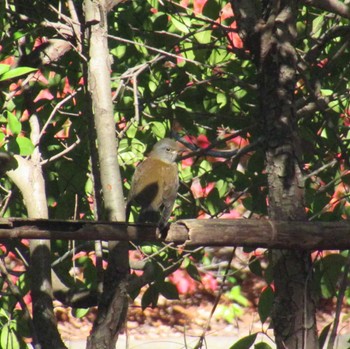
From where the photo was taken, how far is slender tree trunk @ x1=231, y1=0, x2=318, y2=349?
134 inches

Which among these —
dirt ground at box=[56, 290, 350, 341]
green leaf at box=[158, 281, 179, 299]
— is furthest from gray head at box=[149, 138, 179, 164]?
dirt ground at box=[56, 290, 350, 341]

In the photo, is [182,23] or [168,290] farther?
[168,290]

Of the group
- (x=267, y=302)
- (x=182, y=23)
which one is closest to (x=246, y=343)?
(x=267, y=302)

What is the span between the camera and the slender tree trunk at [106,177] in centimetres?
329

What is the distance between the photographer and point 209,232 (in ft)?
9.81

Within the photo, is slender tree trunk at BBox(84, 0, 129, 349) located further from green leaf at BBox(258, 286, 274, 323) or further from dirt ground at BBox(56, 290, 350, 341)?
dirt ground at BBox(56, 290, 350, 341)

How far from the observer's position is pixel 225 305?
360 inches

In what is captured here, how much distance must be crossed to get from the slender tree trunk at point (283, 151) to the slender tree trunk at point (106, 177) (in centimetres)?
63

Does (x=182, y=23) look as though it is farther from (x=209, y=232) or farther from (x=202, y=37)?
(x=209, y=232)

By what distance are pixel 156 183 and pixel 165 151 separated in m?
0.25

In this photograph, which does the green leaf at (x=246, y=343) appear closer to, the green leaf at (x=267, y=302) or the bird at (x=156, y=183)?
the green leaf at (x=267, y=302)

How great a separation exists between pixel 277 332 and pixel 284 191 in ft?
1.91

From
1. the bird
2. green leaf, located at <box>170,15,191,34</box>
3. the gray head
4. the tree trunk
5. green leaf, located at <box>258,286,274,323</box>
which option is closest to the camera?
the tree trunk

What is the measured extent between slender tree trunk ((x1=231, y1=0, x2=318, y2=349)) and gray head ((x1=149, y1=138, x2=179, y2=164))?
1.27 meters
